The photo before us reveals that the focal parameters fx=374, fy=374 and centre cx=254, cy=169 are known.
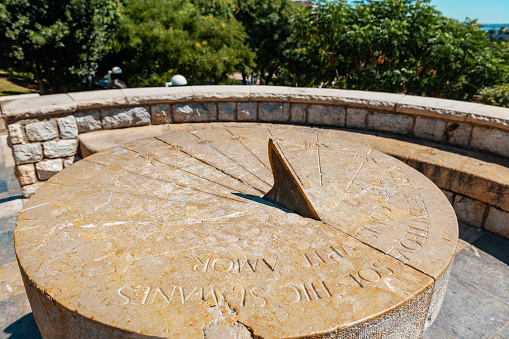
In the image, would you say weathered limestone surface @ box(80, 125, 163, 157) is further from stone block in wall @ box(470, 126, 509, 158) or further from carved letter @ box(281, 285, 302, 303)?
stone block in wall @ box(470, 126, 509, 158)

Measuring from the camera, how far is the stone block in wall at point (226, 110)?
5070 millimetres

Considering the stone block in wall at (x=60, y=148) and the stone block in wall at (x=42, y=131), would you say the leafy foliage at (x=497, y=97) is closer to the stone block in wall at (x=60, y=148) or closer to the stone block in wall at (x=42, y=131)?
the stone block in wall at (x=60, y=148)

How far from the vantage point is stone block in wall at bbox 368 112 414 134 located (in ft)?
15.3

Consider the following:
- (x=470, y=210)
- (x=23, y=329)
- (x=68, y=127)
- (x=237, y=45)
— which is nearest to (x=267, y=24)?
(x=237, y=45)

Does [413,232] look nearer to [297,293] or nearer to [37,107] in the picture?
[297,293]

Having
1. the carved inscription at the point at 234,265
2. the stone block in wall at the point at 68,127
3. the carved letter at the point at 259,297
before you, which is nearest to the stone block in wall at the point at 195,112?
the stone block in wall at the point at 68,127

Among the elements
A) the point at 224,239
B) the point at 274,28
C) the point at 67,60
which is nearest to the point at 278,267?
the point at 224,239

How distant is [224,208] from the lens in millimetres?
2643

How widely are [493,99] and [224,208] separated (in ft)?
23.9

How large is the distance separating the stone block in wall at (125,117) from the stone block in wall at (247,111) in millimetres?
1206

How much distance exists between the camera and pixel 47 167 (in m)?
4.31

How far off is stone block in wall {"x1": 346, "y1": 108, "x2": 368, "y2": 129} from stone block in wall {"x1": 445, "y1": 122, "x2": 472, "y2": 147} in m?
0.98

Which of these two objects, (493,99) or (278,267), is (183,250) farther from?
(493,99)

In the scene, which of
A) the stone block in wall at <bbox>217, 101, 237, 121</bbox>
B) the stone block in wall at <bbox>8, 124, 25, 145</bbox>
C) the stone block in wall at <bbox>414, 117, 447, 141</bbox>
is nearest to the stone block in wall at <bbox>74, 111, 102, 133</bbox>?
the stone block in wall at <bbox>8, 124, 25, 145</bbox>
